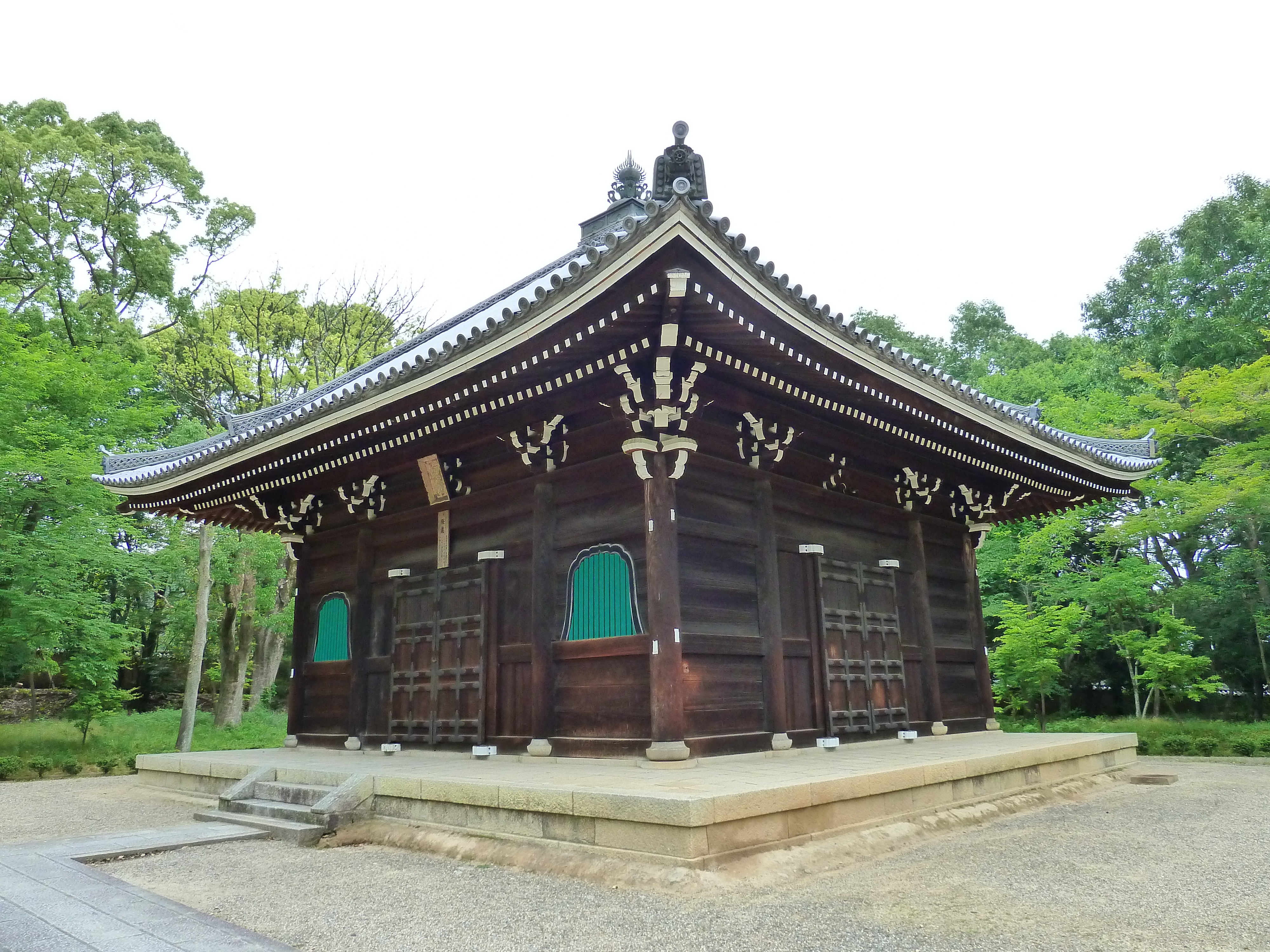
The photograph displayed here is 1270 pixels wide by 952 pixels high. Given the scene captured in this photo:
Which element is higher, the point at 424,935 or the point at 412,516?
the point at 412,516

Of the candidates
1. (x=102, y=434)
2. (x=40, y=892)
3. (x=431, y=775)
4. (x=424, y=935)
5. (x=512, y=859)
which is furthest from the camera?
(x=102, y=434)

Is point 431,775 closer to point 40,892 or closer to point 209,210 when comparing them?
point 40,892

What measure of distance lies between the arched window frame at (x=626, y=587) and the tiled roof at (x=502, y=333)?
93.9 inches

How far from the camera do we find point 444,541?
9.62 meters

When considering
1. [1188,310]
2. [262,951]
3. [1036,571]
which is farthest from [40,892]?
[1188,310]

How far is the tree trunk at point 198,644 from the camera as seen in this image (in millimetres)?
15688

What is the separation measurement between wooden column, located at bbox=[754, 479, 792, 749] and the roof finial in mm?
5856

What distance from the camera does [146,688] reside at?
86.9ft

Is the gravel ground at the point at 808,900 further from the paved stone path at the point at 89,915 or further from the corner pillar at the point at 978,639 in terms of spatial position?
the corner pillar at the point at 978,639

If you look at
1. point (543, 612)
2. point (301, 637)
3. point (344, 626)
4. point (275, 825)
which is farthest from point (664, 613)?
point (301, 637)

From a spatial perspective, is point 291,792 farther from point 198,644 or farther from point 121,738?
point 121,738

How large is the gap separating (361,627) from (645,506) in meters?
4.90

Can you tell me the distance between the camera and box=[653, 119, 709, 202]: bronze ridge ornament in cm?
675

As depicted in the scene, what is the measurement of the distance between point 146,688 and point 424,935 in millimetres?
27340
